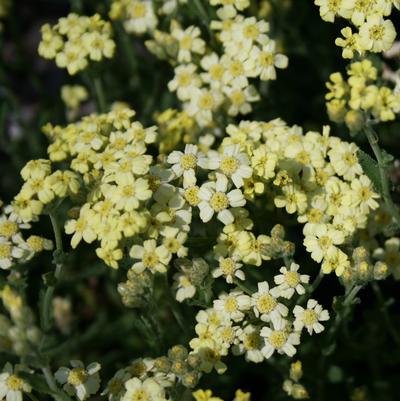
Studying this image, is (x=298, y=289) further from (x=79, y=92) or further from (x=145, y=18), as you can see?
(x=79, y=92)

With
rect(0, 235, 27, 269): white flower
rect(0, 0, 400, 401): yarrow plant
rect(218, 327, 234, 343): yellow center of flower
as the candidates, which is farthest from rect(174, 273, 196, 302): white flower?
rect(0, 235, 27, 269): white flower

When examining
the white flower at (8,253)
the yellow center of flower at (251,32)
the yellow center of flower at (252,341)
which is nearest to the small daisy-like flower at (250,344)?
the yellow center of flower at (252,341)

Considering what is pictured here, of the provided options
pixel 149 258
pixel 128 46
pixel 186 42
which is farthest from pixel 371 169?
pixel 128 46

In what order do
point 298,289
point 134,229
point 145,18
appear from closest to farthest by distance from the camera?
point 134,229, point 298,289, point 145,18

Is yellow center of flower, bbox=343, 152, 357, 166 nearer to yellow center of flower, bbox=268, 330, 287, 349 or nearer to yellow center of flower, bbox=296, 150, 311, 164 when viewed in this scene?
yellow center of flower, bbox=296, 150, 311, 164

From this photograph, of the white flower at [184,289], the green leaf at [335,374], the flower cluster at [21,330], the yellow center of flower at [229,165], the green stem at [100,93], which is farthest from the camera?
the green stem at [100,93]

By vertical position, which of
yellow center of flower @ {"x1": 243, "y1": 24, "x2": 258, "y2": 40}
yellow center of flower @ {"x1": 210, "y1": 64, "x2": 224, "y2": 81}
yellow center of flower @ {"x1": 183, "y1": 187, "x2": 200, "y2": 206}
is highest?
yellow center of flower @ {"x1": 243, "y1": 24, "x2": 258, "y2": 40}

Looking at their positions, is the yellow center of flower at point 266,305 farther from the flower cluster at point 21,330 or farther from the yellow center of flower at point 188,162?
the flower cluster at point 21,330

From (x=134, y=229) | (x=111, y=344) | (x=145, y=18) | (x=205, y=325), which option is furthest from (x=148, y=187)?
(x=111, y=344)
